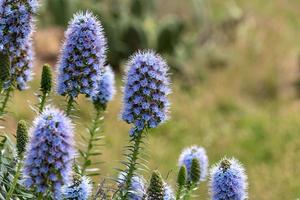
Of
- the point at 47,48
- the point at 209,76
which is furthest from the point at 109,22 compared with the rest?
the point at 209,76

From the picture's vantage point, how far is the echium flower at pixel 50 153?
2.82 meters

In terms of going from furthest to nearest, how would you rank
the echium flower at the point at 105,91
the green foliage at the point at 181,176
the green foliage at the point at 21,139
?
the echium flower at the point at 105,91 < the green foliage at the point at 181,176 < the green foliage at the point at 21,139

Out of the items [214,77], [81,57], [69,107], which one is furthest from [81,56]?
[214,77]

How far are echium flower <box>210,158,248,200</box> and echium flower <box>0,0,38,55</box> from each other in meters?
1.21

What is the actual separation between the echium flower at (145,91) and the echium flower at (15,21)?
0.58 meters

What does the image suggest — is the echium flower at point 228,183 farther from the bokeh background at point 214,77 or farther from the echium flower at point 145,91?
the bokeh background at point 214,77

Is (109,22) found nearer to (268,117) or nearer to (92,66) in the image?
(268,117)

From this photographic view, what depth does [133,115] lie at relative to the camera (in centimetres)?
363

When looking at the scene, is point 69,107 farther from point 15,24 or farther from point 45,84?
point 15,24

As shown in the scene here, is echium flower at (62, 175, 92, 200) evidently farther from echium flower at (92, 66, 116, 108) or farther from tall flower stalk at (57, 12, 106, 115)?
echium flower at (92, 66, 116, 108)

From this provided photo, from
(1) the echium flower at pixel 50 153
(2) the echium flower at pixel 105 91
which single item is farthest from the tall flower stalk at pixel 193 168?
(1) the echium flower at pixel 50 153

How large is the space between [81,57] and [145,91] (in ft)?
1.16

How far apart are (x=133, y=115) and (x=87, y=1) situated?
10.9 m

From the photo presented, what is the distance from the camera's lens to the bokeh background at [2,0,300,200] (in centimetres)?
1016
